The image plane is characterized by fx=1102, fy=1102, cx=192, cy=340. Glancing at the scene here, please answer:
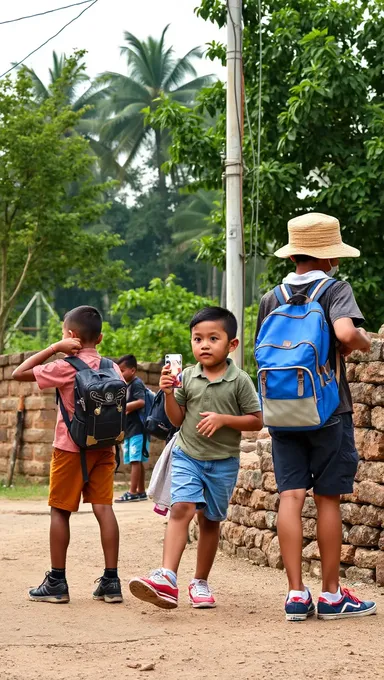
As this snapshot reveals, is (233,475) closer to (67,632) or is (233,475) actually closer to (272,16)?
(67,632)

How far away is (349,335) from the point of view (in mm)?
4336

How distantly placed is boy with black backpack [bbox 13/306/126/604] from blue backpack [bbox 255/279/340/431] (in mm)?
943

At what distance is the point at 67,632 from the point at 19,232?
16827mm

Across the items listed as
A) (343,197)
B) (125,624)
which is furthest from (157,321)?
(125,624)

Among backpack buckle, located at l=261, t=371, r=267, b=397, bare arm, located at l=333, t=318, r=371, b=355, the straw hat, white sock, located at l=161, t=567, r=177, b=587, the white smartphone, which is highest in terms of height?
the straw hat

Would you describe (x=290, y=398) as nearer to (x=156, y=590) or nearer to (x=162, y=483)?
(x=156, y=590)

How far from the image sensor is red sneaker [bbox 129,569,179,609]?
14.8 feet

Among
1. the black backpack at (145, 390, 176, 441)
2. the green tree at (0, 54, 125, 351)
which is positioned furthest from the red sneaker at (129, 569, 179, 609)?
the green tree at (0, 54, 125, 351)

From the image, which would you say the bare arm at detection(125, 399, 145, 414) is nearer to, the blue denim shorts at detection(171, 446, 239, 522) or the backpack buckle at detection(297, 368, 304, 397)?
the blue denim shorts at detection(171, 446, 239, 522)

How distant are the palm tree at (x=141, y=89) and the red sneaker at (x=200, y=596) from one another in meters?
42.6

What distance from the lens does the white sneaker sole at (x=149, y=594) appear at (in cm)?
449

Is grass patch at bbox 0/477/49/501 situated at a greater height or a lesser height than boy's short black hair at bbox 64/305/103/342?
lesser

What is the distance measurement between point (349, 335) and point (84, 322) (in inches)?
59.2

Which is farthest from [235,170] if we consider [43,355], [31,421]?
[31,421]
